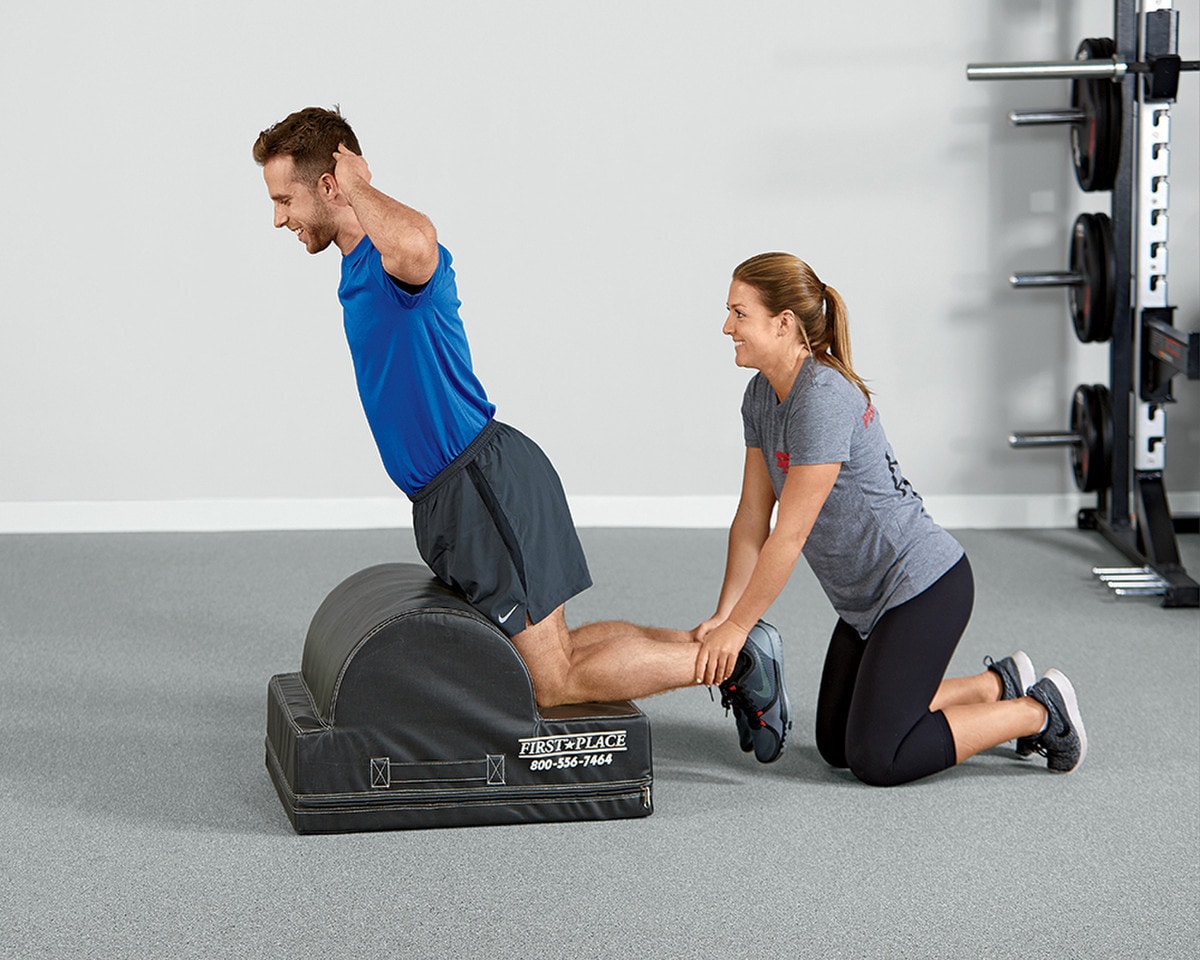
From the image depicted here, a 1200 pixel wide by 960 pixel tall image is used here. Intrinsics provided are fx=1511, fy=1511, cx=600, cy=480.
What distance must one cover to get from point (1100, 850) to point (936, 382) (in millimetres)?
2637

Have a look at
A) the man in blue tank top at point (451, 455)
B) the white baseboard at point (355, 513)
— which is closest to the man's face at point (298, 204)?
the man in blue tank top at point (451, 455)

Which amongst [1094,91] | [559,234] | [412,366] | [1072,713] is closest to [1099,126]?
[1094,91]

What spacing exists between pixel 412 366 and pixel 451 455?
6.9 inches

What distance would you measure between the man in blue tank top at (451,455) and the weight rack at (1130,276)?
1.90 metres

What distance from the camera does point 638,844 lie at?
7.81ft

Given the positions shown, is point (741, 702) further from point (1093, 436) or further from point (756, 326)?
point (1093, 436)

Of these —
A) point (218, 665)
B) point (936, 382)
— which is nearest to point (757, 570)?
point (218, 665)

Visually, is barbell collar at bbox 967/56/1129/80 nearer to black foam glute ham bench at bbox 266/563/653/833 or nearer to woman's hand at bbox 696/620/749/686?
woman's hand at bbox 696/620/749/686

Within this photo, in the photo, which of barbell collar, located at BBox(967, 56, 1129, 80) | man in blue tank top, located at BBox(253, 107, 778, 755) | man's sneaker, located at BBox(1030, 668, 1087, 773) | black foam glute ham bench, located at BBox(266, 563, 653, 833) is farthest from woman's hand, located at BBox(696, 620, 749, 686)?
barbell collar, located at BBox(967, 56, 1129, 80)

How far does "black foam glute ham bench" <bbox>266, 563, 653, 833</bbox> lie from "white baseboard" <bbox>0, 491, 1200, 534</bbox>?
2387mm

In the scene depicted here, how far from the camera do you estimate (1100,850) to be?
7.67ft

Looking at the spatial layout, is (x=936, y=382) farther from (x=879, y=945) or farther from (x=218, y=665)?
(x=879, y=945)

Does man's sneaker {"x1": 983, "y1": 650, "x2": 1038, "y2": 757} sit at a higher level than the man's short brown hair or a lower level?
lower

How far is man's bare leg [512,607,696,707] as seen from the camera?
2.53 m
